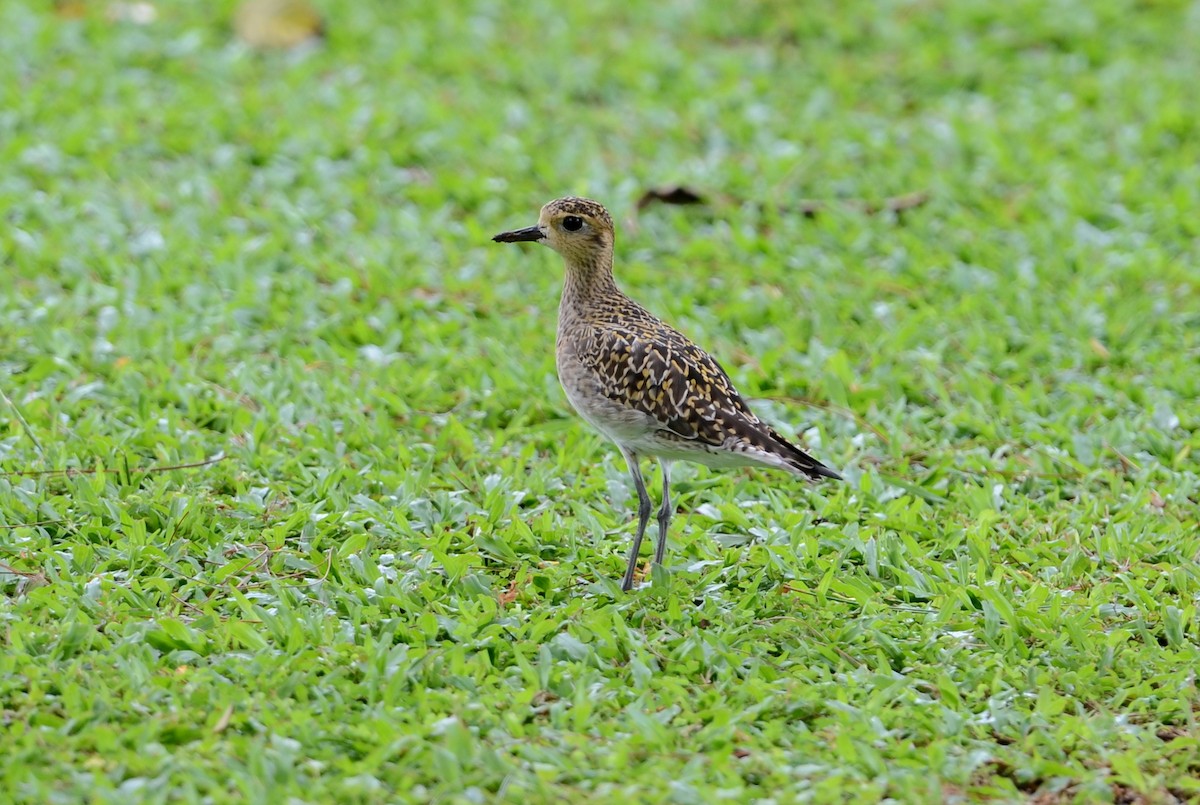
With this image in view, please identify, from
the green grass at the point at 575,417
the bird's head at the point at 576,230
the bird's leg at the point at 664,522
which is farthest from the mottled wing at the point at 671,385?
the green grass at the point at 575,417

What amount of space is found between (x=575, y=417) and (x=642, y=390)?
1.56m

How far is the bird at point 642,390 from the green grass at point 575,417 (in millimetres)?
453

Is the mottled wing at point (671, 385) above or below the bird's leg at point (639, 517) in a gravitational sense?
above

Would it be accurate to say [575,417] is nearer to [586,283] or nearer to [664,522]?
[586,283]

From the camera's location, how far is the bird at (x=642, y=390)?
570 centimetres

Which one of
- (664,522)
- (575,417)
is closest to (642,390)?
(664,522)

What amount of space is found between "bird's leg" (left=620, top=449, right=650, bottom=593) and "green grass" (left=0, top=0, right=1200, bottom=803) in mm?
96

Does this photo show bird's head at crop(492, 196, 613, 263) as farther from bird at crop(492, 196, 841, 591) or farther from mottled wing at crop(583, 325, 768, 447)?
mottled wing at crop(583, 325, 768, 447)

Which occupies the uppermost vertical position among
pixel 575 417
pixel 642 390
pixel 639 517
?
pixel 642 390

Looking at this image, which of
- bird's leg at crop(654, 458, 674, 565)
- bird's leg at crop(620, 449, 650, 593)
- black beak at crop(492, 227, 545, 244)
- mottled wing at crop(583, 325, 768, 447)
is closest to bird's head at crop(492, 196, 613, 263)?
black beak at crop(492, 227, 545, 244)

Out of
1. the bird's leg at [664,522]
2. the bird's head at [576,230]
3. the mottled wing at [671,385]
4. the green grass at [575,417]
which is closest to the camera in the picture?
the green grass at [575,417]

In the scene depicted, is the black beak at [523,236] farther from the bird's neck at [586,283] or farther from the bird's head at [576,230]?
the bird's neck at [586,283]

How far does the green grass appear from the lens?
477 centimetres

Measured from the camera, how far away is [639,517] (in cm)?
606
